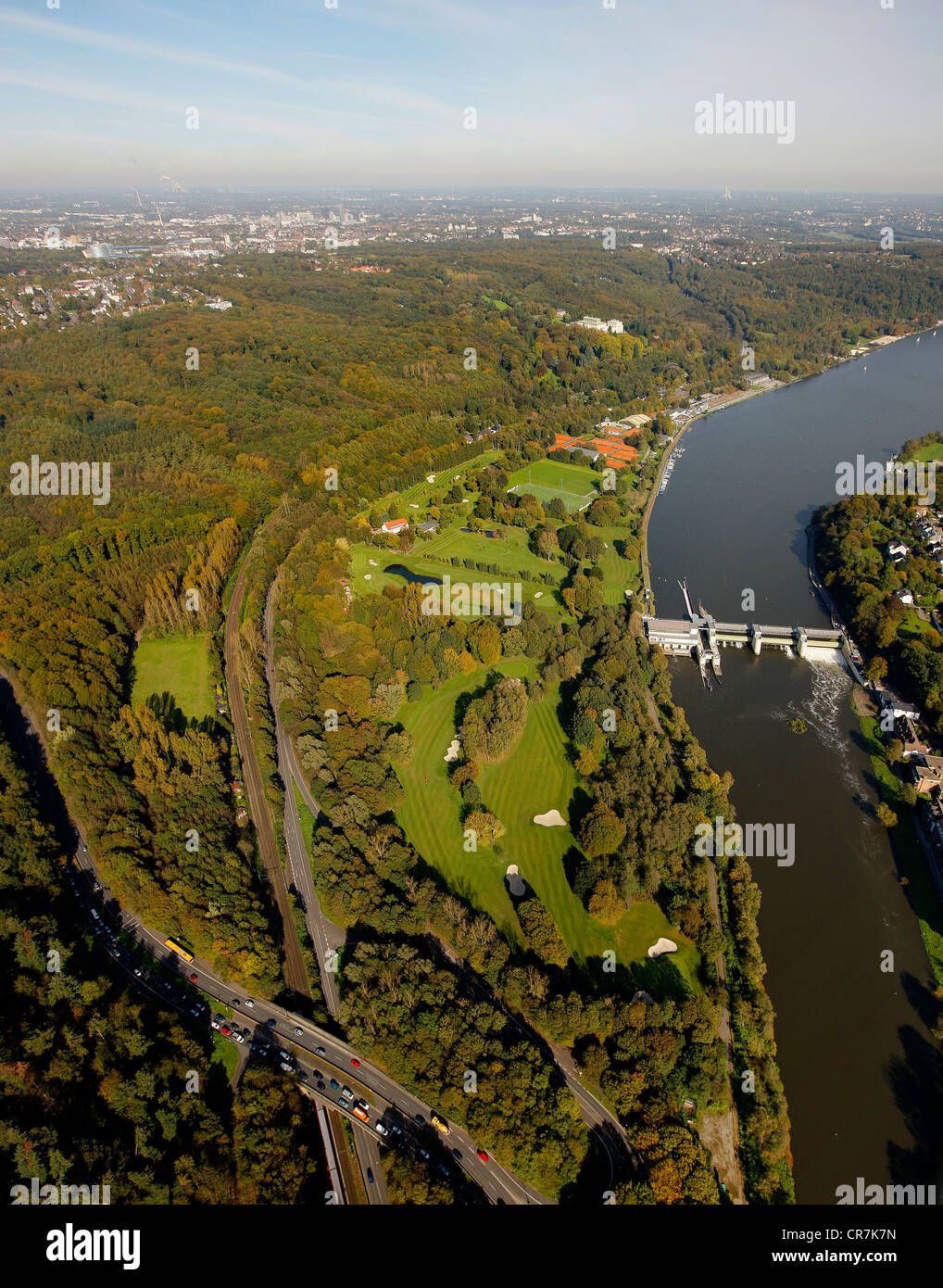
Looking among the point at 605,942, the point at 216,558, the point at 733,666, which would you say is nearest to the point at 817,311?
the point at 733,666

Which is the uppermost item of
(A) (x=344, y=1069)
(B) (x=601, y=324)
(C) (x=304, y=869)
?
(B) (x=601, y=324)

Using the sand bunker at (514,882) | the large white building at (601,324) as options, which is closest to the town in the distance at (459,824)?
the sand bunker at (514,882)

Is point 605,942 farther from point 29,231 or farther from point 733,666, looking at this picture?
point 29,231

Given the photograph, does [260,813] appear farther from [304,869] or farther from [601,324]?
[601,324]

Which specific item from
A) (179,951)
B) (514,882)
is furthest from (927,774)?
(179,951)

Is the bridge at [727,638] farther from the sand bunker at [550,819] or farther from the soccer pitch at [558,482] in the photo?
the soccer pitch at [558,482]

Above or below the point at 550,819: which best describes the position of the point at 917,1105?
below

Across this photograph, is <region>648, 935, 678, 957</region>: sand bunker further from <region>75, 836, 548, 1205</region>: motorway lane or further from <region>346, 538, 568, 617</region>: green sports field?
<region>346, 538, 568, 617</region>: green sports field
